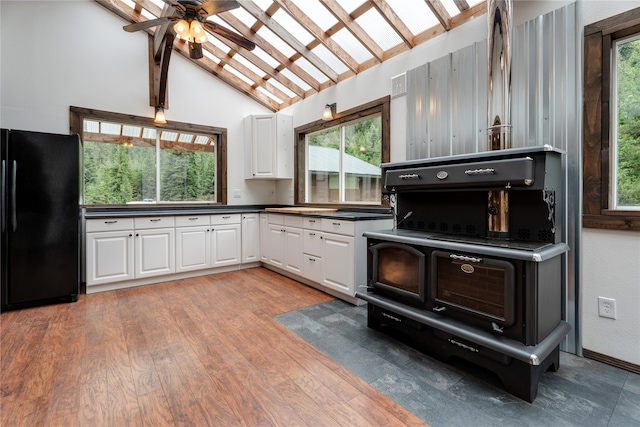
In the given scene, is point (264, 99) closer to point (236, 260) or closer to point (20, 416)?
point (236, 260)

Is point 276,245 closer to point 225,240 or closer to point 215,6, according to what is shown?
point 225,240

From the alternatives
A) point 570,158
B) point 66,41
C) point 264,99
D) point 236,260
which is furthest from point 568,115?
point 66,41

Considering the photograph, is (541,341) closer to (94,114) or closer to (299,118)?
(299,118)


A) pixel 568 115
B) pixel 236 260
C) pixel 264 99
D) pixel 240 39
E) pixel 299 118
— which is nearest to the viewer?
pixel 568 115

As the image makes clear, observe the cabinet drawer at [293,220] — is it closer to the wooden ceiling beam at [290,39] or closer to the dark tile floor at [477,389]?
the dark tile floor at [477,389]

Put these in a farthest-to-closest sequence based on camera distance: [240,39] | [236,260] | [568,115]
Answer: [236,260] < [240,39] < [568,115]

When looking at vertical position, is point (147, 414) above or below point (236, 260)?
below

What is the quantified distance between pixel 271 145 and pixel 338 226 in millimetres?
2302

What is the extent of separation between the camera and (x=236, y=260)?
4547 millimetres

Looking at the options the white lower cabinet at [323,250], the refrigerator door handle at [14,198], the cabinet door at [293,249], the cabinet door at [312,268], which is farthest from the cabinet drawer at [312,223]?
the refrigerator door handle at [14,198]

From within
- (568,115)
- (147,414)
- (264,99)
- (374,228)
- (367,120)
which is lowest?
(147,414)

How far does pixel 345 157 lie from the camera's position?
14.4 ft

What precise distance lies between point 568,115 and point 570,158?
11.3 inches

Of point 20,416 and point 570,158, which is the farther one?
point 570,158
